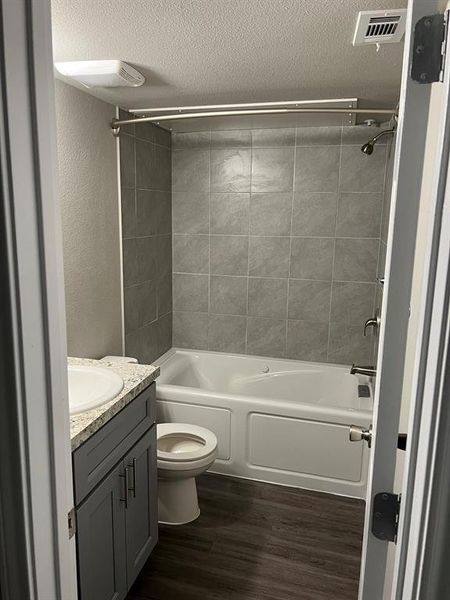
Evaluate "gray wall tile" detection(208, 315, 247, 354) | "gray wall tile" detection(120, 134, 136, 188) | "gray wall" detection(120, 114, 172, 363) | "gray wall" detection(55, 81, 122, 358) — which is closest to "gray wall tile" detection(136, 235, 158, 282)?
"gray wall" detection(120, 114, 172, 363)

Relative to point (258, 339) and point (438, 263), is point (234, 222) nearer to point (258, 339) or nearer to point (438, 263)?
point (258, 339)

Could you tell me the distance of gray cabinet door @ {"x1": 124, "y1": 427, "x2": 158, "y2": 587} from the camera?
6.04 ft

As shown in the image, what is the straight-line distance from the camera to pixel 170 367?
345cm

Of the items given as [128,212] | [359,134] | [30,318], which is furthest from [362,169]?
[30,318]

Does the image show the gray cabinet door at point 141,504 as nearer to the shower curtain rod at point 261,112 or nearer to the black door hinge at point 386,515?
the black door hinge at point 386,515

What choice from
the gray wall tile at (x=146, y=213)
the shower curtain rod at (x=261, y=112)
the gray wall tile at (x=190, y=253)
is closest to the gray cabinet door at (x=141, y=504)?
the gray wall tile at (x=146, y=213)

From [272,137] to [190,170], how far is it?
682 mm

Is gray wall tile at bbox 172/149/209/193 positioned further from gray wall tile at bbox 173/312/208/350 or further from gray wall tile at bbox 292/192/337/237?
gray wall tile at bbox 173/312/208/350

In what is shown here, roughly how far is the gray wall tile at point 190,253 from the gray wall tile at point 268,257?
0.37 m

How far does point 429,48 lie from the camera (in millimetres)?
704

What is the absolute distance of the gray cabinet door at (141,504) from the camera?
6.04ft

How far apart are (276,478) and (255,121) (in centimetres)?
235

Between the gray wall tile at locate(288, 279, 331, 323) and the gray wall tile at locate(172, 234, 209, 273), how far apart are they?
0.73 m

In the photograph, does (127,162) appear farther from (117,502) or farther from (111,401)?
(117,502)
